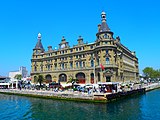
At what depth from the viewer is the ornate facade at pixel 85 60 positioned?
301ft

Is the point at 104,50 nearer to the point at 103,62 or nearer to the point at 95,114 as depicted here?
the point at 103,62

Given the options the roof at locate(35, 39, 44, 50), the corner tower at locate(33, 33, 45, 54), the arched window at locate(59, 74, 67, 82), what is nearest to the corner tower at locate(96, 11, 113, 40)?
the arched window at locate(59, 74, 67, 82)

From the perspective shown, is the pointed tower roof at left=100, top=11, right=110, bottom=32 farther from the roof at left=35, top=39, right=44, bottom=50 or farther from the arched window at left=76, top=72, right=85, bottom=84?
the roof at left=35, top=39, right=44, bottom=50

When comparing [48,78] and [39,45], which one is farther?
[39,45]

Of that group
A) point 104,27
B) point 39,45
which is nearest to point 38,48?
point 39,45

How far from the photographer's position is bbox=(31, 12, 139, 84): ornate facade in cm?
9175

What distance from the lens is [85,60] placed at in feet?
338

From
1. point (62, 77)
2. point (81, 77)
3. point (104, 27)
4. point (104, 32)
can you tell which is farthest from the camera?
point (62, 77)

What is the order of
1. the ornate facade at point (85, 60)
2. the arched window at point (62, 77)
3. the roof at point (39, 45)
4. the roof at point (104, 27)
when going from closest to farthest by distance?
the ornate facade at point (85, 60) → the roof at point (104, 27) → the arched window at point (62, 77) → the roof at point (39, 45)

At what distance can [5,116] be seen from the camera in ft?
143

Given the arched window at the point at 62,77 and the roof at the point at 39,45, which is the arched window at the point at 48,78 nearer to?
the arched window at the point at 62,77

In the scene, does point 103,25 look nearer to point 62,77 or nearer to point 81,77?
point 81,77

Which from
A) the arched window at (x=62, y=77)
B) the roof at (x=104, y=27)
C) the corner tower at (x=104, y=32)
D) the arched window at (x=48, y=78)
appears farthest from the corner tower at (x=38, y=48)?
the roof at (x=104, y=27)

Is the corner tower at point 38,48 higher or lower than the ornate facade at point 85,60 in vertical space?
higher
